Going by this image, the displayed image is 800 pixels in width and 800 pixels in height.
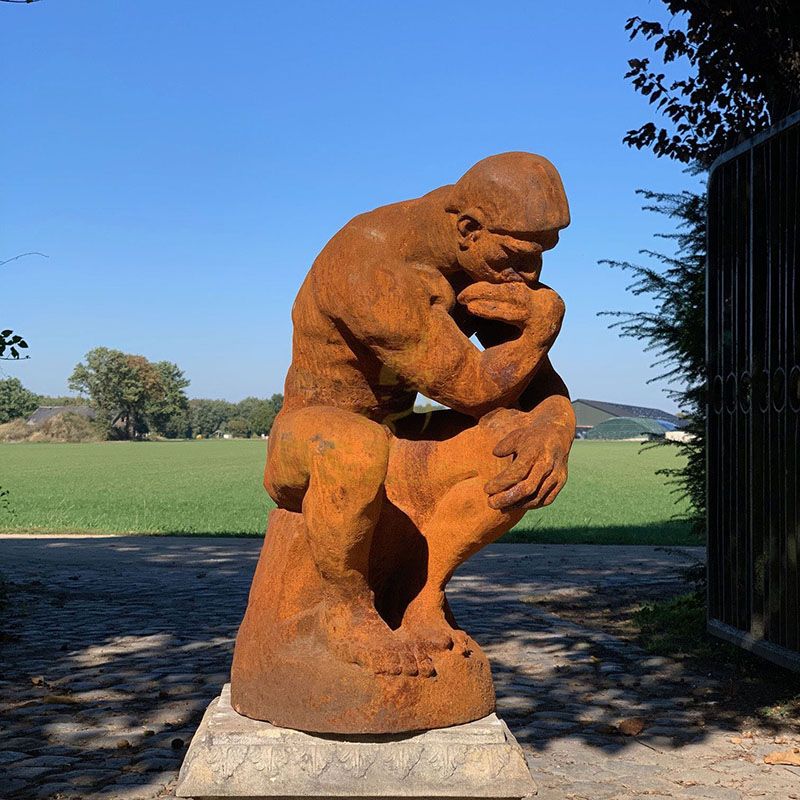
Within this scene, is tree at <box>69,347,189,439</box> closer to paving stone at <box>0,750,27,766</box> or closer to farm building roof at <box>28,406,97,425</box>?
farm building roof at <box>28,406,97,425</box>

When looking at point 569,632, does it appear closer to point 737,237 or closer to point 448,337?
point 737,237

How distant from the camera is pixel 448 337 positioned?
315 centimetres

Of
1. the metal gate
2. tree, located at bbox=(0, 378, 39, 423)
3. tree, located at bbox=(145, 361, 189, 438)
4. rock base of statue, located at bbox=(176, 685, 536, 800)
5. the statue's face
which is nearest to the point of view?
rock base of statue, located at bbox=(176, 685, 536, 800)

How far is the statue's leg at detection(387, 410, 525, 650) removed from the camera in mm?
3207

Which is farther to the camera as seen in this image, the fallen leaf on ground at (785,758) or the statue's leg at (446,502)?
the fallen leaf on ground at (785,758)

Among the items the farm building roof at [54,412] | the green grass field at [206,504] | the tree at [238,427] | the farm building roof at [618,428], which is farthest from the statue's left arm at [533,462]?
the farm building roof at [618,428]

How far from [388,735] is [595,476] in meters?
30.7

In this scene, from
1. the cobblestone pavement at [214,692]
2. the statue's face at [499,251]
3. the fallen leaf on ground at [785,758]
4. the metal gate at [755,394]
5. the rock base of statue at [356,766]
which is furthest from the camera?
the metal gate at [755,394]

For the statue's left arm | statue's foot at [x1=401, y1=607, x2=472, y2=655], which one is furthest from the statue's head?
statue's foot at [x1=401, y1=607, x2=472, y2=655]

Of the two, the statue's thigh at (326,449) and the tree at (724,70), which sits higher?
the tree at (724,70)

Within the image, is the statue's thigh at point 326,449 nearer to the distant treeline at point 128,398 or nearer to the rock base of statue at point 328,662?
the rock base of statue at point 328,662

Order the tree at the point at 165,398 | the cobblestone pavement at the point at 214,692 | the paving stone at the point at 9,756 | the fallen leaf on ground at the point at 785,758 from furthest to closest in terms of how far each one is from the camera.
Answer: the tree at the point at 165,398 → the fallen leaf on ground at the point at 785,758 → the paving stone at the point at 9,756 → the cobblestone pavement at the point at 214,692

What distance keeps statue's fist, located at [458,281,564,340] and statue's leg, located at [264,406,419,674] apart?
51cm

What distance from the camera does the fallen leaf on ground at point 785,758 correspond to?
5043 mm
